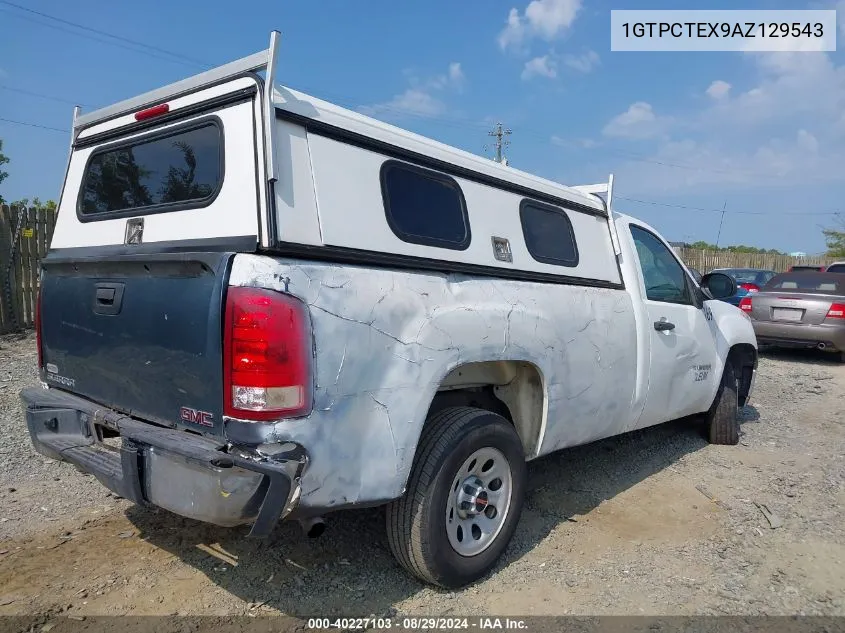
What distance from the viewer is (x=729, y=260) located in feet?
81.6

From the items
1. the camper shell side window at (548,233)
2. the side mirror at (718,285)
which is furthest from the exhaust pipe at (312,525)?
the side mirror at (718,285)

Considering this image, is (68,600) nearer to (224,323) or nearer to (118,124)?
(224,323)

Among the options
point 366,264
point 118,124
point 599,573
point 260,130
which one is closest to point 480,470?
point 599,573

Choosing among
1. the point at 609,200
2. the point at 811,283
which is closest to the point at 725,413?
the point at 609,200

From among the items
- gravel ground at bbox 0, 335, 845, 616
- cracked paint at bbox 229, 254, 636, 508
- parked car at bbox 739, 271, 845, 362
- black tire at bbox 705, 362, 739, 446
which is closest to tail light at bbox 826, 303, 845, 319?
parked car at bbox 739, 271, 845, 362

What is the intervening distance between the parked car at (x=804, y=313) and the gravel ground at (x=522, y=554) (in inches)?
249

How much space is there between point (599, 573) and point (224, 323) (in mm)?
2375

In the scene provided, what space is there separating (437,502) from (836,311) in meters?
10.1

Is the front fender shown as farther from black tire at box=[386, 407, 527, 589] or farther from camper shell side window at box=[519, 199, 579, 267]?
black tire at box=[386, 407, 527, 589]

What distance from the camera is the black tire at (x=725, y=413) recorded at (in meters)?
5.75

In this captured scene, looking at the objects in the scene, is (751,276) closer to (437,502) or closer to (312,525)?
(437,502)

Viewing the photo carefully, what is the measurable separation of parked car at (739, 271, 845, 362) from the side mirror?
6082 millimetres

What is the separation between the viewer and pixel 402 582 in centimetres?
326

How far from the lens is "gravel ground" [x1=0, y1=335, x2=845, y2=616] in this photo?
121 inches
